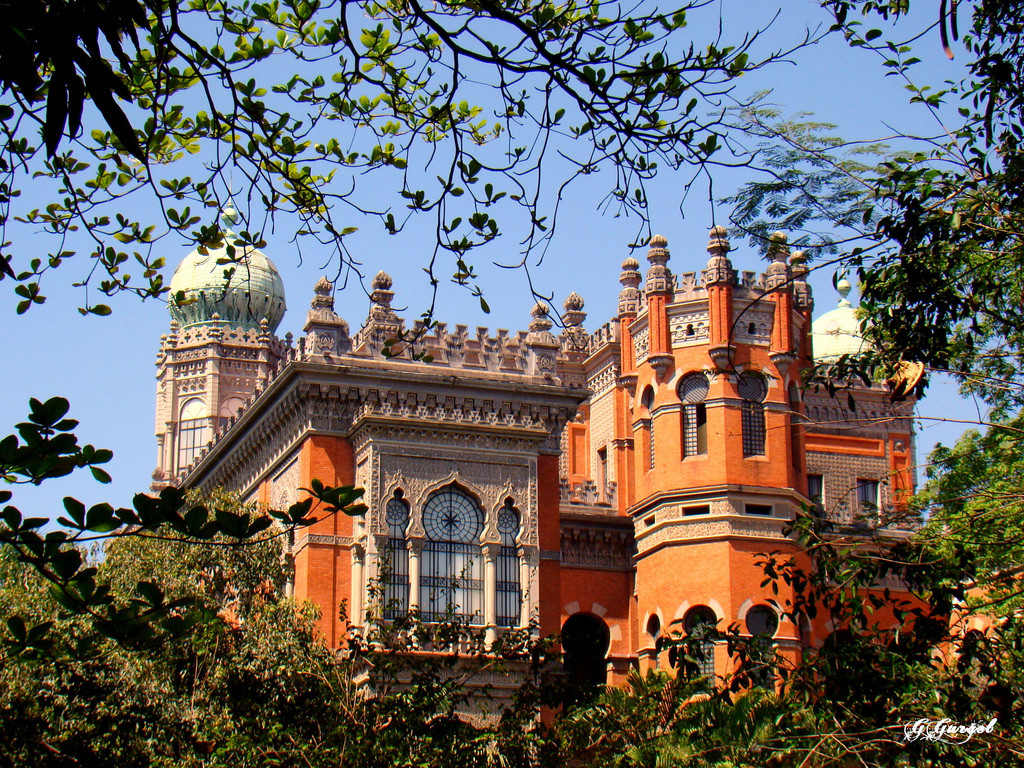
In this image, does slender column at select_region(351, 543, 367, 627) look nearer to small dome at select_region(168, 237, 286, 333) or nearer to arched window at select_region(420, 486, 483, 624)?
arched window at select_region(420, 486, 483, 624)

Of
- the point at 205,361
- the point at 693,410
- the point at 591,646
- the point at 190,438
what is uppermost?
the point at 205,361

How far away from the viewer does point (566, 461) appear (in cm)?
3353

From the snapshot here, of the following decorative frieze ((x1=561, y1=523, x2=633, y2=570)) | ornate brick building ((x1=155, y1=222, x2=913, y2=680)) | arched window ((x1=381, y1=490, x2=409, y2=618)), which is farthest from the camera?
decorative frieze ((x1=561, y1=523, x2=633, y2=570))

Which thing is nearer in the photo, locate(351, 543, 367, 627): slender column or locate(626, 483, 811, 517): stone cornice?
locate(351, 543, 367, 627): slender column

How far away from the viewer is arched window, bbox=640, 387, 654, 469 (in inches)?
1149

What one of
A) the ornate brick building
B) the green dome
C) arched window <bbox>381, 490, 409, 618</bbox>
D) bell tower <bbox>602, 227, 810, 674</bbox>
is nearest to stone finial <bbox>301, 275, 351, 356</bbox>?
the ornate brick building

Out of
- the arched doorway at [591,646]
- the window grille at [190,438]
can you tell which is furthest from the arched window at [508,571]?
the window grille at [190,438]

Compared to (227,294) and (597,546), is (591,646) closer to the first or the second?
(597,546)

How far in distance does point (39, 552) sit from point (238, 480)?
24.0m

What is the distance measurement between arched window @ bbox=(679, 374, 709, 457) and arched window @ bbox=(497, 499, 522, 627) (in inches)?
182

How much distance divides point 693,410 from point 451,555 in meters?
6.48

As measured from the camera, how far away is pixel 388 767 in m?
15.4

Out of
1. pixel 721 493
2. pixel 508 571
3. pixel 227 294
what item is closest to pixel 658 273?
pixel 721 493

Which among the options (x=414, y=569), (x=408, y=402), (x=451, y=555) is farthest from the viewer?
(x=408, y=402)
